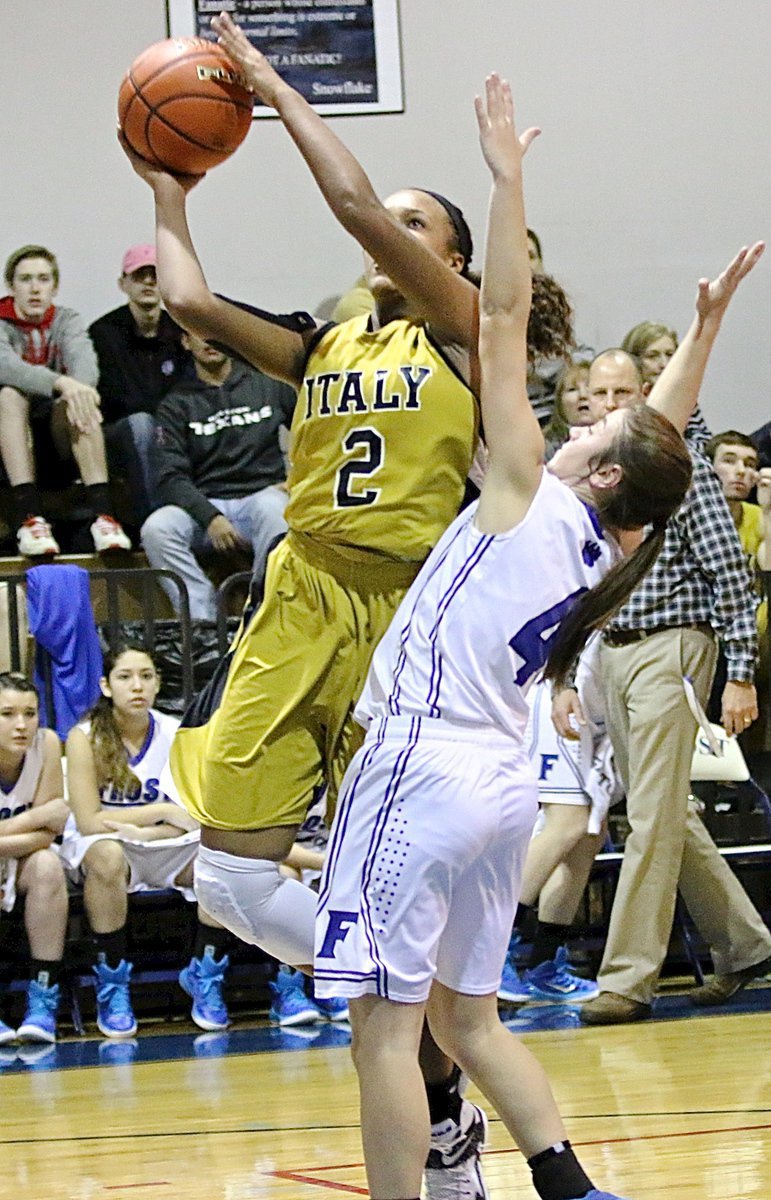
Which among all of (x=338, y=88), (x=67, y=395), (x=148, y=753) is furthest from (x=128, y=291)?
(x=148, y=753)

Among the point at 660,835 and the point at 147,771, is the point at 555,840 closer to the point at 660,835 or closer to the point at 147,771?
the point at 660,835

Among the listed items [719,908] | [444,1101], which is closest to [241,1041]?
[719,908]

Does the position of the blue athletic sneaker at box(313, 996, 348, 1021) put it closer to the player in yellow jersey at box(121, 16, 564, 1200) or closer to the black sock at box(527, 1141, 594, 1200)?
the player in yellow jersey at box(121, 16, 564, 1200)

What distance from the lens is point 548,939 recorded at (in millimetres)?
6227

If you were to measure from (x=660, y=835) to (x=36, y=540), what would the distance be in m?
3.28

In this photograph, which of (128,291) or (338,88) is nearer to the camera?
(128,291)

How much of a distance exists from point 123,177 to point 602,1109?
6346 millimetres

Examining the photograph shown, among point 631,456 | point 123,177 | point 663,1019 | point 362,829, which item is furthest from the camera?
point 123,177

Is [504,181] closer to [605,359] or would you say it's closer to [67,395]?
[605,359]

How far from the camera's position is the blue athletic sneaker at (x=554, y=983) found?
20.3ft

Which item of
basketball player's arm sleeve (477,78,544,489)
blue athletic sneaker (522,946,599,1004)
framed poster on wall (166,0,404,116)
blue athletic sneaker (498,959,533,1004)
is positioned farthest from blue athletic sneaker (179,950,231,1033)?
framed poster on wall (166,0,404,116)

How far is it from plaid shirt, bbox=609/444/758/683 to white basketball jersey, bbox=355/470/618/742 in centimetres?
320

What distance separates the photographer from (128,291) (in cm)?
819

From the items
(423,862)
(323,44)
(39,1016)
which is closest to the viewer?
(423,862)
